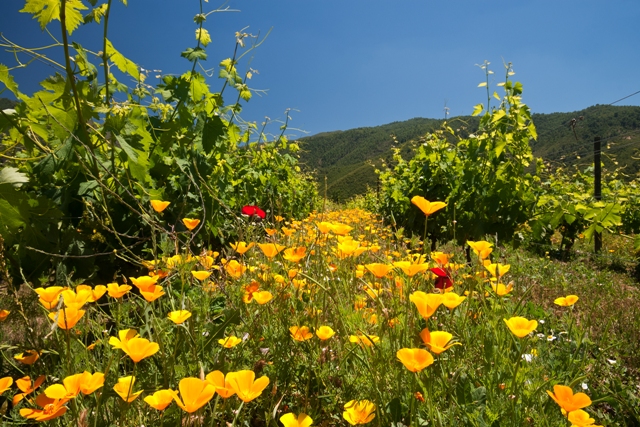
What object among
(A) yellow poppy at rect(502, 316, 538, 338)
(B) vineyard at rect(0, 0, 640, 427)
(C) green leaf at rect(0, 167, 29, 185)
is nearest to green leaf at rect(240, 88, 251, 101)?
(B) vineyard at rect(0, 0, 640, 427)

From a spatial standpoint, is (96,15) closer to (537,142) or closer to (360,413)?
(360,413)

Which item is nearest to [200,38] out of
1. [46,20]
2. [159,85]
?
[159,85]

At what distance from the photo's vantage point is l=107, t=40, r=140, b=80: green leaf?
2.25 metres

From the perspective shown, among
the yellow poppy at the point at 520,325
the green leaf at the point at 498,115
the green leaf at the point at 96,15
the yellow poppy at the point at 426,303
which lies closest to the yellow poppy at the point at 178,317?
the yellow poppy at the point at 426,303

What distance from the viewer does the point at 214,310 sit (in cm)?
179

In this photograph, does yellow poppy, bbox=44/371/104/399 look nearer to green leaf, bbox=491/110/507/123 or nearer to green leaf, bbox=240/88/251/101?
green leaf, bbox=240/88/251/101

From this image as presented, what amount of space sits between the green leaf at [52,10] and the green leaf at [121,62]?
44 cm

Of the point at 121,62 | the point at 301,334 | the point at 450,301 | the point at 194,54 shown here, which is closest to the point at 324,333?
the point at 301,334

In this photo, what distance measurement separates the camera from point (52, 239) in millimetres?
2057

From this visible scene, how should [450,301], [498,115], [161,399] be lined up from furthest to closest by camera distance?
[498,115] → [450,301] → [161,399]

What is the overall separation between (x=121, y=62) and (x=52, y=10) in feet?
2.01

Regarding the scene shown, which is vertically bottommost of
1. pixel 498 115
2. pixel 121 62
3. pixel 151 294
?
pixel 151 294

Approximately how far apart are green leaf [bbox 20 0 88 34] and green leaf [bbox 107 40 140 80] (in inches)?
17.4

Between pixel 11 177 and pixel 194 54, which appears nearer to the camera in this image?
pixel 11 177
